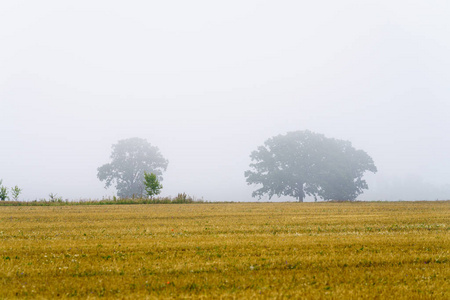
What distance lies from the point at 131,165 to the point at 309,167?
3844 centimetres

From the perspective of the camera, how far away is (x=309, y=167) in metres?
68.1

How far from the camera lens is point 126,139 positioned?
8831 cm

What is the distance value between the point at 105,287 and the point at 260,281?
2.86m

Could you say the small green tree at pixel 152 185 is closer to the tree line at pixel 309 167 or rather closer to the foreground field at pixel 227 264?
the tree line at pixel 309 167

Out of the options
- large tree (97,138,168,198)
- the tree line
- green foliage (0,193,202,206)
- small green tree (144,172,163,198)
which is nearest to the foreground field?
green foliage (0,193,202,206)

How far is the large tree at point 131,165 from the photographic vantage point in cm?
8112

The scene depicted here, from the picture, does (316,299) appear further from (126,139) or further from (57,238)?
(126,139)

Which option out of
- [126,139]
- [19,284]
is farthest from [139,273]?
[126,139]

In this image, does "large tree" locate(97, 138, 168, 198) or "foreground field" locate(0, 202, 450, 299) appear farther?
"large tree" locate(97, 138, 168, 198)

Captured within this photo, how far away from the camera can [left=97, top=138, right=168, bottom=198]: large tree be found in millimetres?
81125

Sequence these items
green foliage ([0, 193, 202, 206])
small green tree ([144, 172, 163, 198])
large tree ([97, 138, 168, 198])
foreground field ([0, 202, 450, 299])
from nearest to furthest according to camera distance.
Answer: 1. foreground field ([0, 202, 450, 299])
2. green foliage ([0, 193, 202, 206])
3. small green tree ([144, 172, 163, 198])
4. large tree ([97, 138, 168, 198])

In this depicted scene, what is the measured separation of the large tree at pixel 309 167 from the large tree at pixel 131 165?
25.5 metres

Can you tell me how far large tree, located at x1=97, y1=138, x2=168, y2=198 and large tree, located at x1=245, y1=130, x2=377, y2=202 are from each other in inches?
1003

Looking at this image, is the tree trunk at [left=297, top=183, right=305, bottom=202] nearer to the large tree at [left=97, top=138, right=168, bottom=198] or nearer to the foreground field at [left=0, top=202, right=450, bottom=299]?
the large tree at [left=97, top=138, right=168, bottom=198]
